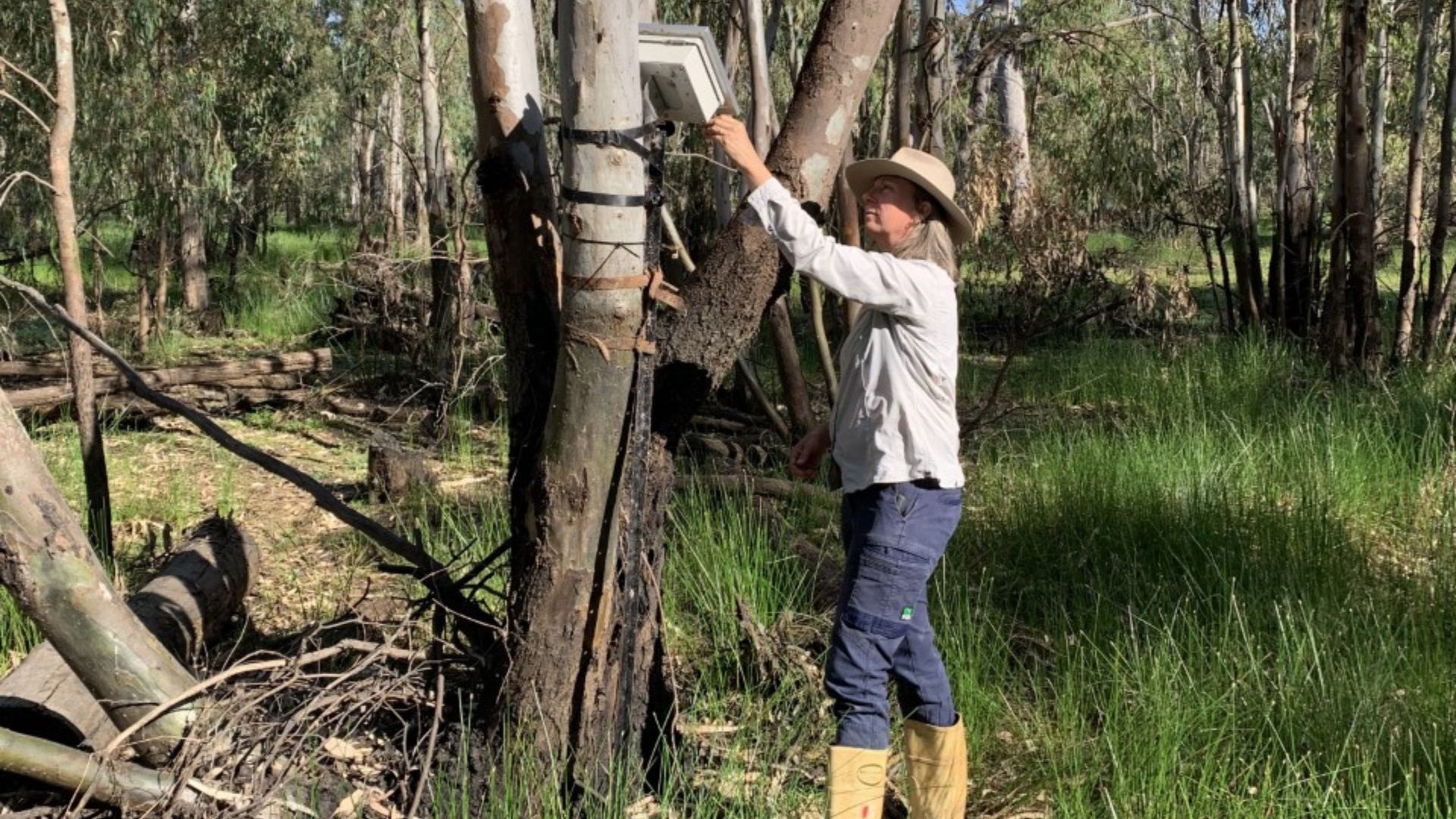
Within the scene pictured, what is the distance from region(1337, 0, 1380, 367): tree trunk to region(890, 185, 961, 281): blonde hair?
19.5ft

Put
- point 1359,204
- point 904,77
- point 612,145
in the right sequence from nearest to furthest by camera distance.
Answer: point 612,145
point 904,77
point 1359,204

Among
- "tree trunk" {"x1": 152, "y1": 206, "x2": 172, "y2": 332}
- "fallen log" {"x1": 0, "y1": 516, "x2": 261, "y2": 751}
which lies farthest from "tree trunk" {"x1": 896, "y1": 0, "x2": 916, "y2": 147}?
"tree trunk" {"x1": 152, "y1": 206, "x2": 172, "y2": 332}

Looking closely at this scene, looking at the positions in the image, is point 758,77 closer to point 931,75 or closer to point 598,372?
point 931,75

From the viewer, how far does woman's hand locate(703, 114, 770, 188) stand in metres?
2.59

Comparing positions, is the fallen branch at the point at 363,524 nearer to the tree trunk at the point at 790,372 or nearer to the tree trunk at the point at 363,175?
the tree trunk at the point at 790,372

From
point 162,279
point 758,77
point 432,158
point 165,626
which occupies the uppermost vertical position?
point 432,158

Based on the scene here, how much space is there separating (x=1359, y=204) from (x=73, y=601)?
7.72 meters

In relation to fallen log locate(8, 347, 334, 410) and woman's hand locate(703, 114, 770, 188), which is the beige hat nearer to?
woman's hand locate(703, 114, 770, 188)

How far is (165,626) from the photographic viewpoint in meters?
4.05

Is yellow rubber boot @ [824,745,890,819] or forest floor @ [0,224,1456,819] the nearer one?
yellow rubber boot @ [824,745,890,819]

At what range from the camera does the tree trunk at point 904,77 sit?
620 centimetres

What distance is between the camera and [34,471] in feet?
9.12

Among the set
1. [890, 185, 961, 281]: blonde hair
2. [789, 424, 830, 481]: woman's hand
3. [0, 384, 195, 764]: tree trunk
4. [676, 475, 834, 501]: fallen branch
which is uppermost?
[890, 185, 961, 281]: blonde hair

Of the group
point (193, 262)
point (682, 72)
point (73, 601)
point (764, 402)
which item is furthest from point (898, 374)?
point (193, 262)
